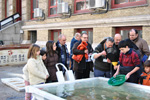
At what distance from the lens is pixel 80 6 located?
12852 millimetres

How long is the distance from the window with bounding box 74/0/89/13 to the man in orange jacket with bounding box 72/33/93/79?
7.13 meters

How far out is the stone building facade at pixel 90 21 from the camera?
9.21 m

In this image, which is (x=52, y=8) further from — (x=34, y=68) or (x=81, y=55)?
(x=34, y=68)

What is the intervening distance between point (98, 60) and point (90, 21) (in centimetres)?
672

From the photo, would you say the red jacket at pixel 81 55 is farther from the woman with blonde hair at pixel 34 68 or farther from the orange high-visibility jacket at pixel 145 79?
the orange high-visibility jacket at pixel 145 79

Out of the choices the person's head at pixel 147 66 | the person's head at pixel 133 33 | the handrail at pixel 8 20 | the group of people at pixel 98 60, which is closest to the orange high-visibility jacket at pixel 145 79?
the group of people at pixel 98 60

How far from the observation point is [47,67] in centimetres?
508

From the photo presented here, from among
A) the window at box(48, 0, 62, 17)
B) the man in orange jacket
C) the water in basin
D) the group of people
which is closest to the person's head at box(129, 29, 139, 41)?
the group of people

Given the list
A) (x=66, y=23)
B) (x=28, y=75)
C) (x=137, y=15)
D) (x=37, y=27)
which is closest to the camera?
(x=28, y=75)

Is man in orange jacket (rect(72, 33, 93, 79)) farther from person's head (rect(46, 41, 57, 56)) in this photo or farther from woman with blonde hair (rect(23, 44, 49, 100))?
woman with blonde hair (rect(23, 44, 49, 100))

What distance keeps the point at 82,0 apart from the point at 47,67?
Result: 8.46m

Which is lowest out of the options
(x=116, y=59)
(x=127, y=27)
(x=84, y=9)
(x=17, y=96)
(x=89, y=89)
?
(x=17, y=96)

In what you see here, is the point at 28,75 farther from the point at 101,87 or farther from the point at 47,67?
the point at 101,87

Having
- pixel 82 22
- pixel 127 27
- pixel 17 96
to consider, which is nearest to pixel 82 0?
pixel 82 22
